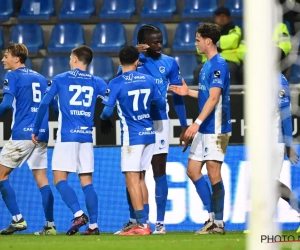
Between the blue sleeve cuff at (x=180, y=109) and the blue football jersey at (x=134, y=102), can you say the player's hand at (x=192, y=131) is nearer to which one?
the blue football jersey at (x=134, y=102)

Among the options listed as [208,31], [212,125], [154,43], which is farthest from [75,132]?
[208,31]

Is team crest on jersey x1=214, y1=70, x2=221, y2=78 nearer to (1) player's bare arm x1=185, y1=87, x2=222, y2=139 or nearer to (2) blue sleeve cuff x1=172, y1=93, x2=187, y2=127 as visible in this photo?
(1) player's bare arm x1=185, y1=87, x2=222, y2=139

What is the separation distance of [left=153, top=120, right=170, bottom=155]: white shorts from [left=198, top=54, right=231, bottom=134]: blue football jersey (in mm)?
450

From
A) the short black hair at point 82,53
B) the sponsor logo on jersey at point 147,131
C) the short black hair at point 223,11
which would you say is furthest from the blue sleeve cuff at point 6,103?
the short black hair at point 223,11

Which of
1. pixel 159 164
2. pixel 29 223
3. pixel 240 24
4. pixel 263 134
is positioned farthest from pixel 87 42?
pixel 263 134

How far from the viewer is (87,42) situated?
40.8 ft

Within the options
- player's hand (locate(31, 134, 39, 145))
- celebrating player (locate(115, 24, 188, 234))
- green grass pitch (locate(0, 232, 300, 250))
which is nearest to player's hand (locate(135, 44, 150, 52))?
celebrating player (locate(115, 24, 188, 234))

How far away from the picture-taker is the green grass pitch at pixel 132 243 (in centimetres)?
618

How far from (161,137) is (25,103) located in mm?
1343

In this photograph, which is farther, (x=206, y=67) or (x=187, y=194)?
(x=187, y=194)

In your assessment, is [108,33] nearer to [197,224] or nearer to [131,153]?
[197,224]

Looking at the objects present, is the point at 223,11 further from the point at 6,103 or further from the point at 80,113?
the point at 6,103

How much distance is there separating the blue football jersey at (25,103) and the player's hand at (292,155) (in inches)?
89.2

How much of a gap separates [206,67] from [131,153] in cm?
99
